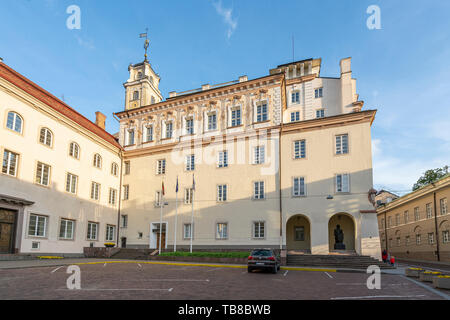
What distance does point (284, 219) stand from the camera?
29859mm

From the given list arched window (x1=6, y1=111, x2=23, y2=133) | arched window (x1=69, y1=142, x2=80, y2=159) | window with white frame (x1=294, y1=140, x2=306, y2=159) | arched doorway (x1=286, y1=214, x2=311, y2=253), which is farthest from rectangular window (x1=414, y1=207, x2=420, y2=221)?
arched window (x1=6, y1=111, x2=23, y2=133)

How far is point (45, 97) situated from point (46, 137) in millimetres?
3794

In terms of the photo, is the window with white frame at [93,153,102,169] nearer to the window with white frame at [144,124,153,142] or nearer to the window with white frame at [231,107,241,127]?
the window with white frame at [144,124,153,142]

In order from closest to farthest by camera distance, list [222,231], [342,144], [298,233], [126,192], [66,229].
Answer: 1. [66,229]
2. [342,144]
3. [222,231]
4. [298,233]
5. [126,192]

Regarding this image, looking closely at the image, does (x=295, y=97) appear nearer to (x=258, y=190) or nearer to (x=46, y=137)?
(x=258, y=190)

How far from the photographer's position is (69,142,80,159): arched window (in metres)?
30.8

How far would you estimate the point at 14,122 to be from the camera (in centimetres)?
2494

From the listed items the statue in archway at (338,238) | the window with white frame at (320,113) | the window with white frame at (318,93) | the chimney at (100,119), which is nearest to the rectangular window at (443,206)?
the statue in archway at (338,238)

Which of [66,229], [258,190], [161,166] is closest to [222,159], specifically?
[258,190]

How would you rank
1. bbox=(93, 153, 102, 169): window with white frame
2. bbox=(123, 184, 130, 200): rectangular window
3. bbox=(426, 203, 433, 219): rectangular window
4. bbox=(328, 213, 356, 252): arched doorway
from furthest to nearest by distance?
bbox=(426, 203, 433, 219): rectangular window, bbox=(123, 184, 130, 200): rectangular window, bbox=(93, 153, 102, 169): window with white frame, bbox=(328, 213, 356, 252): arched doorway

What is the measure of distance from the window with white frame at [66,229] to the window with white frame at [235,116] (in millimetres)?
18187

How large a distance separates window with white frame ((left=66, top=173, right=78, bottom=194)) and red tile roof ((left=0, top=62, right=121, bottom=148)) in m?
5.16

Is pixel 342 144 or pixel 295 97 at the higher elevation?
pixel 295 97
